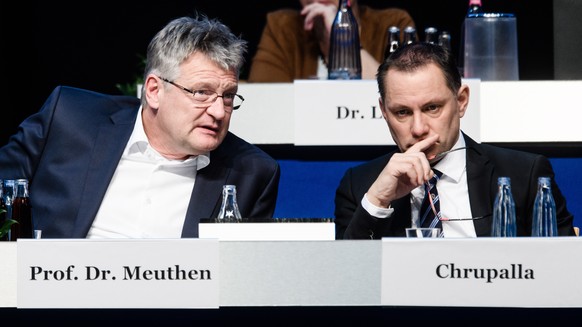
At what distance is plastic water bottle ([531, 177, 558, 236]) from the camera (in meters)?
1.75

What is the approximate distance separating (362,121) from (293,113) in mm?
188

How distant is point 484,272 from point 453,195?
79 cm

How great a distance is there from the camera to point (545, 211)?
5.74 ft

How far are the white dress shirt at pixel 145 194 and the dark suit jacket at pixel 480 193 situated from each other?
34cm

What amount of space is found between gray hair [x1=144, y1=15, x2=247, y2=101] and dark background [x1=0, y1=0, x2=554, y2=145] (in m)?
2.51

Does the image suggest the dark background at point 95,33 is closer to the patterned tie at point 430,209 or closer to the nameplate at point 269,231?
the patterned tie at point 430,209

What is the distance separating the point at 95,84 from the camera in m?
4.97

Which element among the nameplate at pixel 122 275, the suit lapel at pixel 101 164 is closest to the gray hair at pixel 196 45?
the suit lapel at pixel 101 164

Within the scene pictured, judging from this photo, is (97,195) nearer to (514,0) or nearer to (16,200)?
(16,200)

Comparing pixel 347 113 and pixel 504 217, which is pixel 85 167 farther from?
pixel 504 217

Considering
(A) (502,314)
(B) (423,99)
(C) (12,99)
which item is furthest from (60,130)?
(C) (12,99)

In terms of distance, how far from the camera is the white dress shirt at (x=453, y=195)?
85.4 inches

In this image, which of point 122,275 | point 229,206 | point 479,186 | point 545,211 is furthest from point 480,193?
point 122,275

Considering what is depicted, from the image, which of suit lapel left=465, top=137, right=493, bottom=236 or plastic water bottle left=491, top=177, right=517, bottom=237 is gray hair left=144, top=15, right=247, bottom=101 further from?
plastic water bottle left=491, top=177, right=517, bottom=237
